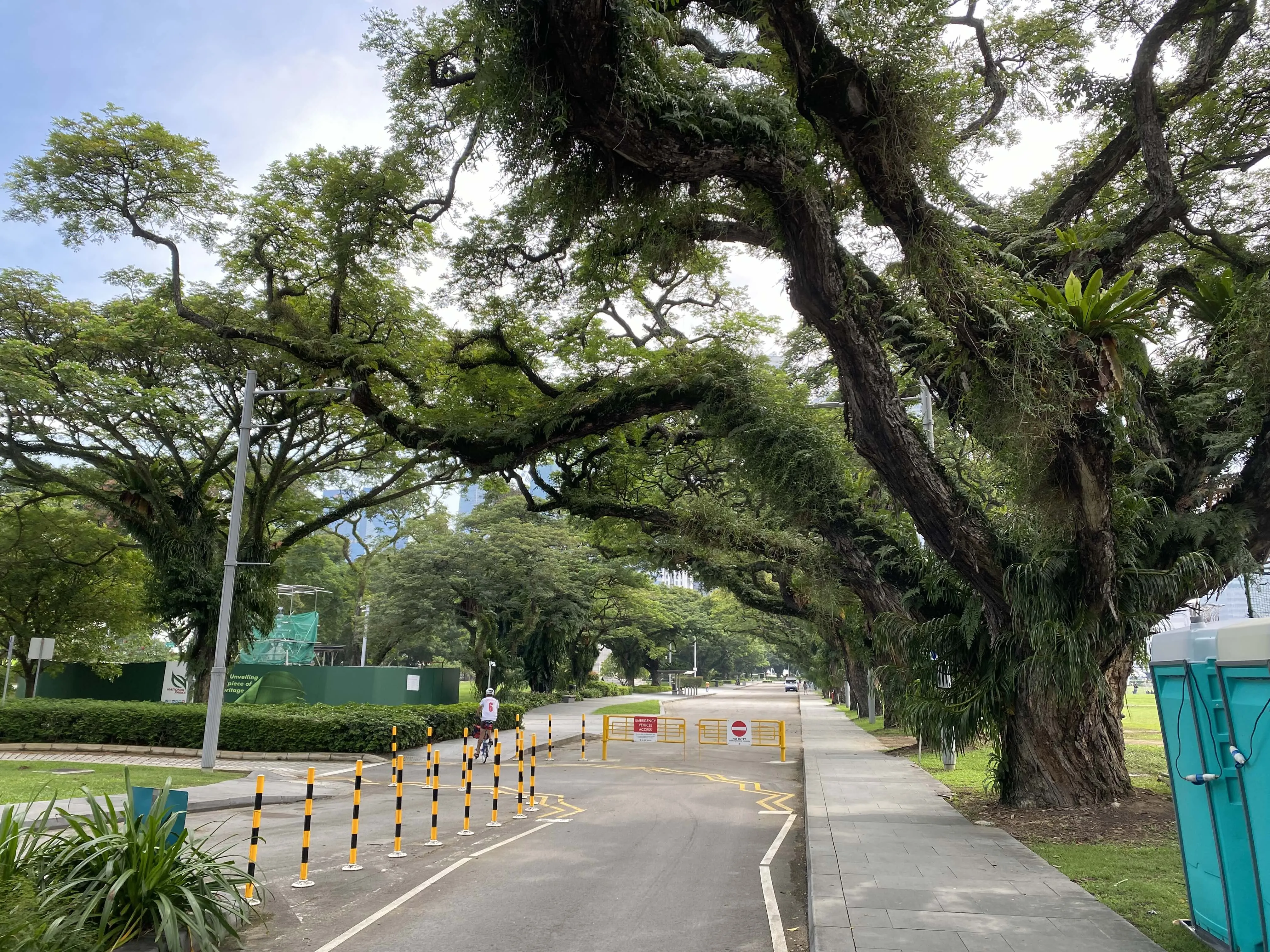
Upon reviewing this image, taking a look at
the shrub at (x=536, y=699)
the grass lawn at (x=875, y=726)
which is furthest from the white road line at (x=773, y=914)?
the shrub at (x=536, y=699)

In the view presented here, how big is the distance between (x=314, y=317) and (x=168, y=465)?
728 cm

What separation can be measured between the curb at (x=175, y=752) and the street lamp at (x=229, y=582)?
2905 millimetres

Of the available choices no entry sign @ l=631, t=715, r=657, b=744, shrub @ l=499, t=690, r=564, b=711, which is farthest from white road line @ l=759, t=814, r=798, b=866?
shrub @ l=499, t=690, r=564, b=711

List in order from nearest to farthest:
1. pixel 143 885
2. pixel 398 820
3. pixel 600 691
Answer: pixel 143 885 < pixel 398 820 < pixel 600 691

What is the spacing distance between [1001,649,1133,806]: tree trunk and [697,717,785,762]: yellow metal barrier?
33.1 ft

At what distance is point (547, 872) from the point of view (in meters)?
7.95

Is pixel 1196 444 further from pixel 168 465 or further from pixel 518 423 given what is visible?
pixel 168 465

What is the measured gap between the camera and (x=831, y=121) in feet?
25.6

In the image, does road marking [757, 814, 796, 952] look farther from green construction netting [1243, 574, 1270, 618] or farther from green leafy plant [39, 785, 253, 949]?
green construction netting [1243, 574, 1270, 618]

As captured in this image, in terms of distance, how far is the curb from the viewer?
19078 millimetres

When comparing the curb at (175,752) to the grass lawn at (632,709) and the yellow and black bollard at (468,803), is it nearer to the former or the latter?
the yellow and black bollard at (468,803)

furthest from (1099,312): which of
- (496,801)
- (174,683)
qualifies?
(174,683)

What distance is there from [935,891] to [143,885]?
589 cm

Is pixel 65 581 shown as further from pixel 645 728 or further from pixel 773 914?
pixel 773 914
